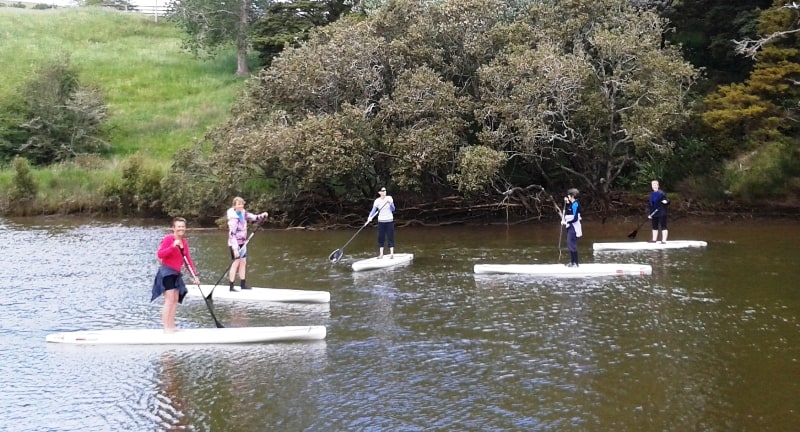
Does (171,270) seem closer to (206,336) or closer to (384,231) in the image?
(206,336)

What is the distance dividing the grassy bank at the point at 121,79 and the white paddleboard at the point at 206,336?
21.9 meters


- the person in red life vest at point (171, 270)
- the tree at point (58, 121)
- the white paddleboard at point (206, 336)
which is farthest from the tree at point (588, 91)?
the tree at point (58, 121)

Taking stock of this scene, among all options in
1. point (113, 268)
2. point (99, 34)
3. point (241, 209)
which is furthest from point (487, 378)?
point (99, 34)

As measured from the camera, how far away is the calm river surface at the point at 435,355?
8.23 m

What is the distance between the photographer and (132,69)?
183 ft

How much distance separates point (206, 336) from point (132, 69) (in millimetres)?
49480

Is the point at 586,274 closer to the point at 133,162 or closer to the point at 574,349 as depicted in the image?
the point at 574,349

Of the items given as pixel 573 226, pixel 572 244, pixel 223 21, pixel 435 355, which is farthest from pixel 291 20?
pixel 435 355

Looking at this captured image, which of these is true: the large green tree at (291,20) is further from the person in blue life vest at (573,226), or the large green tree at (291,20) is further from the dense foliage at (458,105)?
the person in blue life vest at (573,226)

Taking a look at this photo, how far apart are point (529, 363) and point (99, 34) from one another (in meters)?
65.0

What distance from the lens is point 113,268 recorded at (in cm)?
1938

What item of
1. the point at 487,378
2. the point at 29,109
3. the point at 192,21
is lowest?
the point at 487,378

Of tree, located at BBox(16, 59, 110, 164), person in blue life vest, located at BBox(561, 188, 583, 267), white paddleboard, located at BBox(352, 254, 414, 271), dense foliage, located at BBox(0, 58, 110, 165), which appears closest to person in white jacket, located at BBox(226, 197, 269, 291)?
white paddleboard, located at BBox(352, 254, 414, 271)

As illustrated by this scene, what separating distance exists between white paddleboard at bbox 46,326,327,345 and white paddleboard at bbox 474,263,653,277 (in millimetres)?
6737
